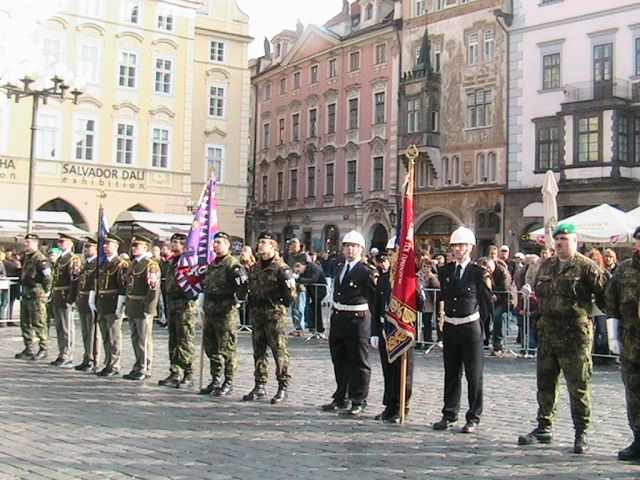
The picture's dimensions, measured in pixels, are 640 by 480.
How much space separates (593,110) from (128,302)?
26.4 m

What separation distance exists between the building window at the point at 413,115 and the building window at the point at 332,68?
25.6ft

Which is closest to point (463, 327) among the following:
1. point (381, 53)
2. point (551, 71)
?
point (551, 71)

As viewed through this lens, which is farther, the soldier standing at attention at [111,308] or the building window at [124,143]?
the building window at [124,143]

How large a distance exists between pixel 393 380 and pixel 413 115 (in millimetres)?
33668

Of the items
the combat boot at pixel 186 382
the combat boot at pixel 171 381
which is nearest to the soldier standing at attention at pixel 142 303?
the combat boot at pixel 171 381

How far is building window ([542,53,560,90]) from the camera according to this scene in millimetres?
36500

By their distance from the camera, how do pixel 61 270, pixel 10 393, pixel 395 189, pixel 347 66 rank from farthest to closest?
1. pixel 347 66
2. pixel 395 189
3. pixel 61 270
4. pixel 10 393

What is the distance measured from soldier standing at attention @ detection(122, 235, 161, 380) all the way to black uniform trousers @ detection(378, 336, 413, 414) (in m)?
A: 3.93

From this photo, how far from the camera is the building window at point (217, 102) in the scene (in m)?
42.4

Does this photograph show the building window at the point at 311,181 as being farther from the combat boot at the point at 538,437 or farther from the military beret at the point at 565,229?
the combat boot at the point at 538,437

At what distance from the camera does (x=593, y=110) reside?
111ft

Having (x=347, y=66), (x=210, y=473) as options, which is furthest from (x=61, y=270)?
(x=347, y=66)

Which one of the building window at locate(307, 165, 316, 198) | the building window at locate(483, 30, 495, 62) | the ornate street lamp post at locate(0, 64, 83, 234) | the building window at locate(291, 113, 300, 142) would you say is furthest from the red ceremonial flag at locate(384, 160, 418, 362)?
the building window at locate(291, 113, 300, 142)

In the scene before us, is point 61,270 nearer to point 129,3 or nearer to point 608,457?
point 608,457
